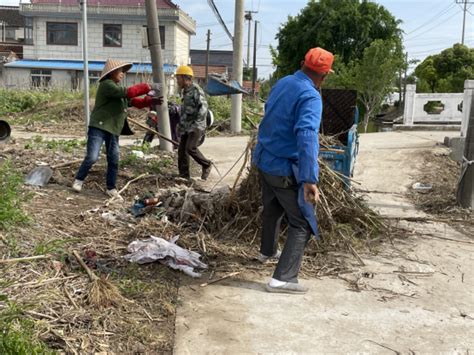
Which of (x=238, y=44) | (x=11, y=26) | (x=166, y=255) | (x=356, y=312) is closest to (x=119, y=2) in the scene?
(x=11, y=26)

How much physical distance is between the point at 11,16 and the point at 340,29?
3101 centimetres

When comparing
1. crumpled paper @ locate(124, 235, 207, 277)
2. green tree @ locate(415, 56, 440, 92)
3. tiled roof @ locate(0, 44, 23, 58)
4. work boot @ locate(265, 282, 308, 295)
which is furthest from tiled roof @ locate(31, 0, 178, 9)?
work boot @ locate(265, 282, 308, 295)

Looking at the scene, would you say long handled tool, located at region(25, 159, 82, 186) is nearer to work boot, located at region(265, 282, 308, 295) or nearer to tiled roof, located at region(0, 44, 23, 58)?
work boot, located at region(265, 282, 308, 295)

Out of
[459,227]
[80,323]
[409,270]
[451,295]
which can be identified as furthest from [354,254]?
[80,323]

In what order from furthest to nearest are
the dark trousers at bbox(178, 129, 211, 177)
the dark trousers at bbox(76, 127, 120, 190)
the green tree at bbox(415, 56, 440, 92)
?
the green tree at bbox(415, 56, 440, 92), the dark trousers at bbox(178, 129, 211, 177), the dark trousers at bbox(76, 127, 120, 190)

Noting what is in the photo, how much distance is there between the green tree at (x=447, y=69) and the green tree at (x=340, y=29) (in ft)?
12.1

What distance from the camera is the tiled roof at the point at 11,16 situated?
50191mm

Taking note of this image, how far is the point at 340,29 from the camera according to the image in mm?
42312

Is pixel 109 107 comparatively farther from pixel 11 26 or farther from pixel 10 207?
pixel 11 26

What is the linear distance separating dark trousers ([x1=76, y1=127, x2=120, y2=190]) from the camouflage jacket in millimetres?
1398

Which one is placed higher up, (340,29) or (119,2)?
(119,2)

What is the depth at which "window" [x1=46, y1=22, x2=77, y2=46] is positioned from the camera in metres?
39.3

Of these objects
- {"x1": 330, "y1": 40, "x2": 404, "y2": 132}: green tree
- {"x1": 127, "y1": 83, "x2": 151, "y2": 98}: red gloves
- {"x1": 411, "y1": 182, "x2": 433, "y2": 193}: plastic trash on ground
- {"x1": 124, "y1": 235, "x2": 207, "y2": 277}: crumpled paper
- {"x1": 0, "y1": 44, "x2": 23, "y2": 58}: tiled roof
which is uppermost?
{"x1": 0, "y1": 44, "x2": 23, "y2": 58}: tiled roof

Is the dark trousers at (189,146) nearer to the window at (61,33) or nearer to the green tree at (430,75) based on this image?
the window at (61,33)
